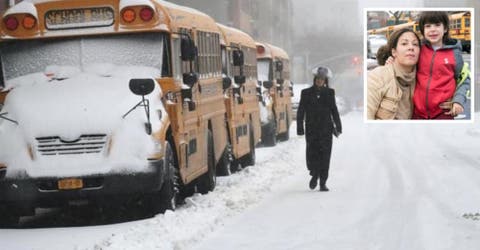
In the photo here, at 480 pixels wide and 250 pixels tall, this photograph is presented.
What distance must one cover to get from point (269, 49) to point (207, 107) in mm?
15220

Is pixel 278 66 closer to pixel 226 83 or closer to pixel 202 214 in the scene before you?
pixel 226 83

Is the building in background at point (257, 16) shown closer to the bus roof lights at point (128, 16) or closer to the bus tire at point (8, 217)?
the bus roof lights at point (128, 16)

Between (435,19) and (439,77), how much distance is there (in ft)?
1.91

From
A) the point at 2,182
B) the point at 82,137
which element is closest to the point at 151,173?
the point at 82,137

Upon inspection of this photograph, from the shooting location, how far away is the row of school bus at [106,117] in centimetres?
1185

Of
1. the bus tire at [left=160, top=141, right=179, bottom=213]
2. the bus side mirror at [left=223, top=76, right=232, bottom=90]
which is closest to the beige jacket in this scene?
the bus tire at [left=160, top=141, right=179, bottom=213]

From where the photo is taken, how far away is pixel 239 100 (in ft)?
67.8

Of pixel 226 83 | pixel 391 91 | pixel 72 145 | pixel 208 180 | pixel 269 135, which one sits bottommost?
pixel 269 135

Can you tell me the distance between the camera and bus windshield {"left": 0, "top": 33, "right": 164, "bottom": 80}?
42.8 ft

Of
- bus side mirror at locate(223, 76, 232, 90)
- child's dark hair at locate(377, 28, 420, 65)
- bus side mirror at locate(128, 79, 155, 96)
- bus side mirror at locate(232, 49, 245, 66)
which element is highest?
child's dark hair at locate(377, 28, 420, 65)

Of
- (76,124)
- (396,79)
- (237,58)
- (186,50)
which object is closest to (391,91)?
(396,79)

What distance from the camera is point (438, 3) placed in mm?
13516

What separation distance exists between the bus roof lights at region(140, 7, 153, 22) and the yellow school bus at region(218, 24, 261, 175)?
5.60 meters

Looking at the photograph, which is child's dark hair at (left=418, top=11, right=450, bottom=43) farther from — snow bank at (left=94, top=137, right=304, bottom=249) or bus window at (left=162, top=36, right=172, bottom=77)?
bus window at (left=162, top=36, right=172, bottom=77)
